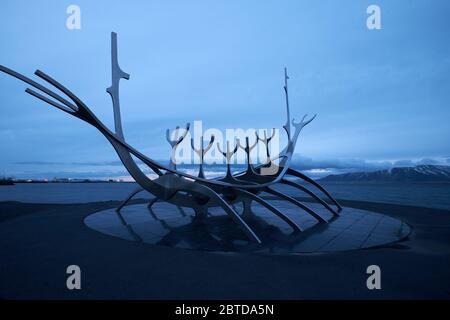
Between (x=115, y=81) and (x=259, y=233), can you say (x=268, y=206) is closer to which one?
(x=259, y=233)

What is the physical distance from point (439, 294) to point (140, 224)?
10.4 metres

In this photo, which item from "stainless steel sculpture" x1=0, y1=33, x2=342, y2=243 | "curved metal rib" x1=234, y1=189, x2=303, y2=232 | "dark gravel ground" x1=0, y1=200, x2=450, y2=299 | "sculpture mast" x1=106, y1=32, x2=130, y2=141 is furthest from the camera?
"sculpture mast" x1=106, y1=32, x2=130, y2=141

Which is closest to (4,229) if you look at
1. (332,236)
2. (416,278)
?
(332,236)

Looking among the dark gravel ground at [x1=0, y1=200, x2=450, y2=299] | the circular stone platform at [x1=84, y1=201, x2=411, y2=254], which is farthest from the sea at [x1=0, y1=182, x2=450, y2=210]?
the dark gravel ground at [x1=0, y1=200, x2=450, y2=299]

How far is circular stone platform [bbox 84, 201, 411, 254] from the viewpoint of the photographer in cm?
810

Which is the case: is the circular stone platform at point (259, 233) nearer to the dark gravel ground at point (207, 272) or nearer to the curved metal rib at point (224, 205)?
the curved metal rib at point (224, 205)

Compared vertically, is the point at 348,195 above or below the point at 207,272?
below

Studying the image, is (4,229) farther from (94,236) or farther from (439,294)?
(439,294)

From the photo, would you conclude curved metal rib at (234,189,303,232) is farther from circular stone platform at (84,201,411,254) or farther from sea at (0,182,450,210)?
sea at (0,182,450,210)

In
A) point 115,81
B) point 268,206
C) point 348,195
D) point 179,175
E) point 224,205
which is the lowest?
point 348,195

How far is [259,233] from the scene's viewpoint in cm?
991

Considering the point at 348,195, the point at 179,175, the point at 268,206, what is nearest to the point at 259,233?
the point at 268,206

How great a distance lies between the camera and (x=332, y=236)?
930cm
